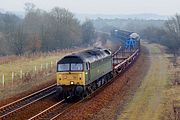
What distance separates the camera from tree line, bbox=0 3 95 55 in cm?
7750

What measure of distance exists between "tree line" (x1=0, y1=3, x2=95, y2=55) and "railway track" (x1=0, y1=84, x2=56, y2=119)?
45.9 metres

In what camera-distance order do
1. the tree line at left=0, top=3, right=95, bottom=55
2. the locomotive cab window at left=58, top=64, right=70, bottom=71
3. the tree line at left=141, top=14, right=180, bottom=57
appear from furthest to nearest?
the tree line at left=141, top=14, right=180, bottom=57
the tree line at left=0, top=3, right=95, bottom=55
the locomotive cab window at left=58, top=64, right=70, bottom=71

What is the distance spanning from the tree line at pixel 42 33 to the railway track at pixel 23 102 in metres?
45.9

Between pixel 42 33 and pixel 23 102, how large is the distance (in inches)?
2434

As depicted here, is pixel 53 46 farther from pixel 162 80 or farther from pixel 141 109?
pixel 141 109

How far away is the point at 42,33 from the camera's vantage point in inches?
3442

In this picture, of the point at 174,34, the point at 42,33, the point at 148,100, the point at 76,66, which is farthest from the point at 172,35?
the point at 76,66

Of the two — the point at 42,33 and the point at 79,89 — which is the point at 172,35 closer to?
the point at 42,33

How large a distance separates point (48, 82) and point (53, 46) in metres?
55.0

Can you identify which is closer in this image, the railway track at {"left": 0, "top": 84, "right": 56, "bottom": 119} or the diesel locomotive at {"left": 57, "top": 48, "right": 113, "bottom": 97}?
the railway track at {"left": 0, "top": 84, "right": 56, "bottom": 119}

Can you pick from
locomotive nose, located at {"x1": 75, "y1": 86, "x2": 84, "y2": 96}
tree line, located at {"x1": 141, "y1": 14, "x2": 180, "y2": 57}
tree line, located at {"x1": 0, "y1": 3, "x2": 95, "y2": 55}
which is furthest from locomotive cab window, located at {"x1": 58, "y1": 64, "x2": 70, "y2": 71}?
tree line, located at {"x1": 0, "y1": 3, "x2": 95, "y2": 55}

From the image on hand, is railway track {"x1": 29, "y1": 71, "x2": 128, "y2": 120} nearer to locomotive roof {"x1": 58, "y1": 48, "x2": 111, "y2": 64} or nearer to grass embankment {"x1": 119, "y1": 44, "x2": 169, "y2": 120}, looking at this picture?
locomotive roof {"x1": 58, "y1": 48, "x2": 111, "y2": 64}

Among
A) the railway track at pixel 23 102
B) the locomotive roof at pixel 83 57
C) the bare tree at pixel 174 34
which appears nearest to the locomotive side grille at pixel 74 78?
the locomotive roof at pixel 83 57

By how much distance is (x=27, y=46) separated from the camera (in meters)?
80.0
